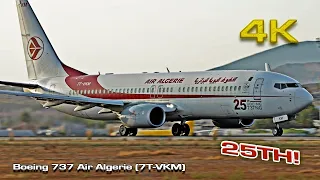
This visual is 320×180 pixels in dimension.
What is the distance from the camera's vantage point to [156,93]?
5225cm

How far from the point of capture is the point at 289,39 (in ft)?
123

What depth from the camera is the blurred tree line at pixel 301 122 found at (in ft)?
230

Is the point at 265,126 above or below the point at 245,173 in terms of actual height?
below

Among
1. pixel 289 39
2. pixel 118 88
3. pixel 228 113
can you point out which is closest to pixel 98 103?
pixel 118 88

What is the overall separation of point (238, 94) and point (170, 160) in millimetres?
16703

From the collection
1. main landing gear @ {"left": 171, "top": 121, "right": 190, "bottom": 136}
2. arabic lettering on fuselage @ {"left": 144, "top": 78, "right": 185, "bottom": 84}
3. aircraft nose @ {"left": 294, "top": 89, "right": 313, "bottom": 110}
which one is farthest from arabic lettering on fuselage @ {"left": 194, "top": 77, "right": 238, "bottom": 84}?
aircraft nose @ {"left": 294, "top": 89, "right": 313, "bottom": 110}

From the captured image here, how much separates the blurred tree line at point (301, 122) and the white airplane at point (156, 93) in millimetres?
17299

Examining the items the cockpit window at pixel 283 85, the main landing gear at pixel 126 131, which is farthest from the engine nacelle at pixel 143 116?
the cockpit window at pixel 283 85

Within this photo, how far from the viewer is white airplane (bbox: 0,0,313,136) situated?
46938mm

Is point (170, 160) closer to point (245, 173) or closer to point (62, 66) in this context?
point (245, 173)

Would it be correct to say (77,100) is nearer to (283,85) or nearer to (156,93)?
(156,93)

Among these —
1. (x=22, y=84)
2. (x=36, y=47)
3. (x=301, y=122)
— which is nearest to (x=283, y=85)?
(x=22, y=84)

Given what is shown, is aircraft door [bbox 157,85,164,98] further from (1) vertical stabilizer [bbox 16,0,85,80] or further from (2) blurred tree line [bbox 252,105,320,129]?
(2) blurred tree line [bbox 252,105,320,129]

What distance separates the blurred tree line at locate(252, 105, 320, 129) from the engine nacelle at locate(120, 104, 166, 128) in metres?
19.8
